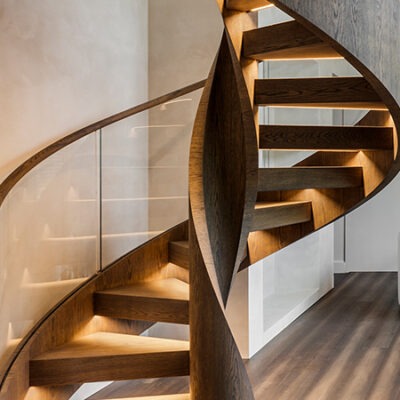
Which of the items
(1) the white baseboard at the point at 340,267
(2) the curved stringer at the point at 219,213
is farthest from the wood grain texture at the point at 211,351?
(1) the white baseboard at the point at 340,267

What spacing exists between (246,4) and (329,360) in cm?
308

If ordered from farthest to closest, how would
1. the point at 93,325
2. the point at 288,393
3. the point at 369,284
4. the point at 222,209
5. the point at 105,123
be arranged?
the point at 369,284, the point at 288,393, the point at 105,123, the point at 93,325, the point at 222,209

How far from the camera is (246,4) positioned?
3.81 m

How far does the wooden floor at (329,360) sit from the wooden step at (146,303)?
105cm

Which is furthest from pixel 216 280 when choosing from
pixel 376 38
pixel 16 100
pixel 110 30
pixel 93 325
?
pixel 110 30

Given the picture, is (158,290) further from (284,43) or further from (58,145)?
(284,43)

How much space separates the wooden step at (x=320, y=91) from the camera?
3.99 m

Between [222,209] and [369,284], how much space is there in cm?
622

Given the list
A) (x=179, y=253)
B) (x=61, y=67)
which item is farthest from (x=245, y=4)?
(x=179, y=253)

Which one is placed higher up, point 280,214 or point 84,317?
point 280,214

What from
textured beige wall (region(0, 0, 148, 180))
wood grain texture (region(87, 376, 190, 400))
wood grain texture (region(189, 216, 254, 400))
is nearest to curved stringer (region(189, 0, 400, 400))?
wood grain texture (region(189, 216, 254, 400))

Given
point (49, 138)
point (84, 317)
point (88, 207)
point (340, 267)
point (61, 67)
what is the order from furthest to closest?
point (340, 267) < point (61, 67) < point (49, 138) < point (88, 207) < point (84, 317)

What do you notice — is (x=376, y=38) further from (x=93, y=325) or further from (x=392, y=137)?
(x=93, y=325)

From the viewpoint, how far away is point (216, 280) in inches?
123
